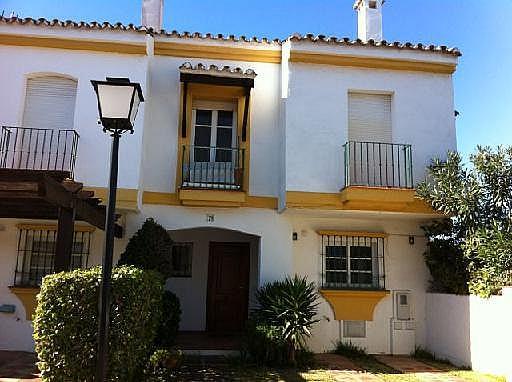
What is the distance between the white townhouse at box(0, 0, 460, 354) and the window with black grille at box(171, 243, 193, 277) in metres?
2.42

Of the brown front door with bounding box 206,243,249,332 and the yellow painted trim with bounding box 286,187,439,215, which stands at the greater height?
the yellow painted trim with bounding box 286,187,439,215

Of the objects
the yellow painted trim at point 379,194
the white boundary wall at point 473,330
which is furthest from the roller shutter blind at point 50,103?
the white boundary wall at point 473,330

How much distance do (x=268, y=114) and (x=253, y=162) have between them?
1.26 m

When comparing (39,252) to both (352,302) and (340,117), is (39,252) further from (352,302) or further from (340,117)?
(340,117)

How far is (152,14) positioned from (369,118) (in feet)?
20.6

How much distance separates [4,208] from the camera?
908 centimetres

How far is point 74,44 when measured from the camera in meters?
10.4

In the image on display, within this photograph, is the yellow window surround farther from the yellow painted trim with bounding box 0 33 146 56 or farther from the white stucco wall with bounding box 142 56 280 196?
the yellow painted trim with bounding box 0 33 146 56

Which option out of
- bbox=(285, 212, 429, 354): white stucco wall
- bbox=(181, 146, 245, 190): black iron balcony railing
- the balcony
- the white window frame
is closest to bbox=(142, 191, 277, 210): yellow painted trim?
the balcony

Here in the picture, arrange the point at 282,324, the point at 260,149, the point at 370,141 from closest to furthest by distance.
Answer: the point at 282,324 → the point at 370,141 → the point at 260,149

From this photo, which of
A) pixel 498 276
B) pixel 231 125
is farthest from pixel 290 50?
pixel 498 276

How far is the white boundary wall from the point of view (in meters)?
8.34

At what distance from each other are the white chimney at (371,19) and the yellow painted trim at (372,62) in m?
1.91

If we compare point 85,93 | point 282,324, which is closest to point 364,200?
point 282,324
